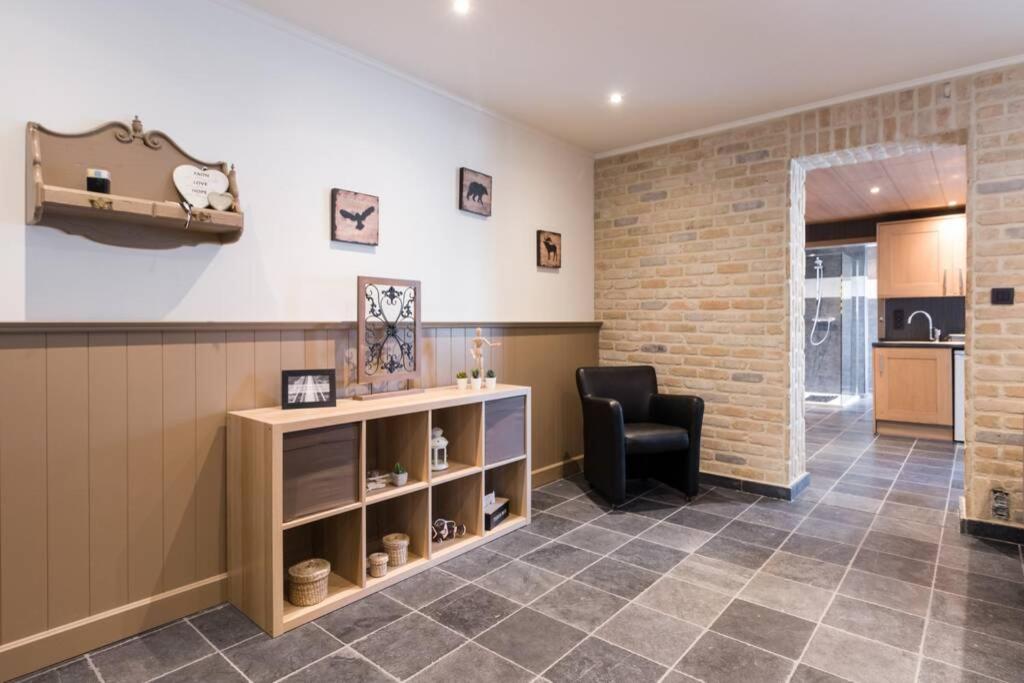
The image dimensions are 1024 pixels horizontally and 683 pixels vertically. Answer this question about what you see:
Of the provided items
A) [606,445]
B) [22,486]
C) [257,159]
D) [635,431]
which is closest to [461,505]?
[606,445]

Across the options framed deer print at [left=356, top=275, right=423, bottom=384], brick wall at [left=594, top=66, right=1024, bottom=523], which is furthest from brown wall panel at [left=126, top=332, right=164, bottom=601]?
brick wall at [left=594, top=66, right=1024, bottom=523]

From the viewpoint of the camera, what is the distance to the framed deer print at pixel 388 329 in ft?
8.85

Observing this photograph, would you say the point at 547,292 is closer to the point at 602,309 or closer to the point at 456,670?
the point at 602,309

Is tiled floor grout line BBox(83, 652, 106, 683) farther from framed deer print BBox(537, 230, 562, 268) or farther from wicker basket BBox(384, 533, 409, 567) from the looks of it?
framed deer print BBox(537, 230, 562, 268)

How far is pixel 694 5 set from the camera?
2.42 meters

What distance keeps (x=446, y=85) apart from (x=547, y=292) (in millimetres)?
1568

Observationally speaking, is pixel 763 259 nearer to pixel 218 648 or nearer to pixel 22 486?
pixel 218 648

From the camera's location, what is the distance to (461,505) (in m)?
3.08

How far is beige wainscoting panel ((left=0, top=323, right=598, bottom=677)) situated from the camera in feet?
6.20

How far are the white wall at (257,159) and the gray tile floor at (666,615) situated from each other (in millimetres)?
1312

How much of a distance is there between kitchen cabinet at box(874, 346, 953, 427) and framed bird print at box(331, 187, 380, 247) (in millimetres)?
5489

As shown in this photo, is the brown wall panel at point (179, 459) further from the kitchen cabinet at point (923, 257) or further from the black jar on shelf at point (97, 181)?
the kitchen cabinet at point (923, 257)

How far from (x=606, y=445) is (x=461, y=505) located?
0.99 metres

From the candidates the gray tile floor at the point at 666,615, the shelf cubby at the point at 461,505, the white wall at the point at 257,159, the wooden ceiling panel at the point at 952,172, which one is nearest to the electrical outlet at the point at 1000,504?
the gray tile floor at the point at 666,615
